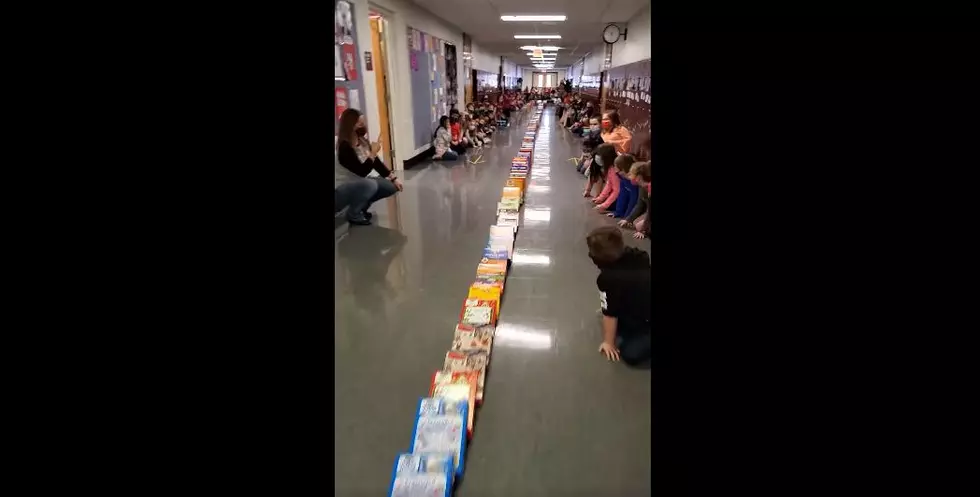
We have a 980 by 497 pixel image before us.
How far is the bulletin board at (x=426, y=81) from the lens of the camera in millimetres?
9062

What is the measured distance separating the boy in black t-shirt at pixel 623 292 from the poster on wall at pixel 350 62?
183 inches

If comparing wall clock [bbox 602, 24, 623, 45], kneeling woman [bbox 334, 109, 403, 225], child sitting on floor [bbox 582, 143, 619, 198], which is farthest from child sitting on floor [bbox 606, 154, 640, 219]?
wall clock [bbox 602, 24, 623, 45]

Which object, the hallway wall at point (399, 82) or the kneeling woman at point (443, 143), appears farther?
the kneeling woman at point (443, 143)

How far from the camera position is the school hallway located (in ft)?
6.81

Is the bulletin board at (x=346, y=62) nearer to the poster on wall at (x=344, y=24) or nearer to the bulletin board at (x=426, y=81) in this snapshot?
the poster on wall at (x=344, y=24)

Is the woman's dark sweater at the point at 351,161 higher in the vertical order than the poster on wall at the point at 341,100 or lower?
lower

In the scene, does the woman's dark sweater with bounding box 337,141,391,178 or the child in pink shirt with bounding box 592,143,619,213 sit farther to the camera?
the child in pink shirt with bounding box 592,143,619,213

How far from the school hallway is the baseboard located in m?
3.62

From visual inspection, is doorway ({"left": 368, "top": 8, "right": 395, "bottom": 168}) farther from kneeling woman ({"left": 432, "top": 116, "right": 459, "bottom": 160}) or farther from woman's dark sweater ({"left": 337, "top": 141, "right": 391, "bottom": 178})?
woman's dark sweater ({"left": 337, "top": 141, "right": 391, "bottom": 178})

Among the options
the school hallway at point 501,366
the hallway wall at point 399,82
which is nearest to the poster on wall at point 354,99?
the hallway wall at point 399,82
